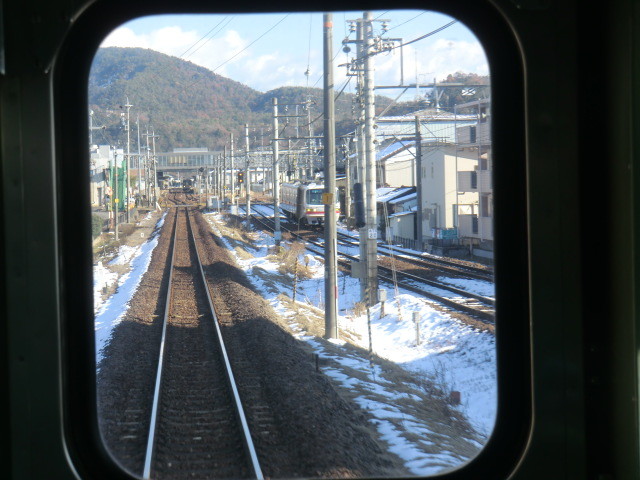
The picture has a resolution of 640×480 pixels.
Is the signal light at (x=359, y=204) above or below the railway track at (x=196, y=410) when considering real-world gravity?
above

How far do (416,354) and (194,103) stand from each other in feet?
67.7

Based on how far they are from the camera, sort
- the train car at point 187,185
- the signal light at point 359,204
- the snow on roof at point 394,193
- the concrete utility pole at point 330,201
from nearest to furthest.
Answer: the concrete utility pole at point 330,201, the signal light at point 359,204, the snow on roof at point 394,193, the train car at point 187,185

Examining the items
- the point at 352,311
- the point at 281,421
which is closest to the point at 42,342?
the point at 281,421

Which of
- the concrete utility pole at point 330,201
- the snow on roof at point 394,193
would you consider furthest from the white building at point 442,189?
the concrete utility pole at point 330,201

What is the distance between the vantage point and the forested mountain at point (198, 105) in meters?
17.3

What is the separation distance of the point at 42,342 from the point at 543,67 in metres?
1.44

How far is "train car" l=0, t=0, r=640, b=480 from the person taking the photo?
5.75 feet

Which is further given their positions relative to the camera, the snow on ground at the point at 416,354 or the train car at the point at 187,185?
the train car at the point at 187,185

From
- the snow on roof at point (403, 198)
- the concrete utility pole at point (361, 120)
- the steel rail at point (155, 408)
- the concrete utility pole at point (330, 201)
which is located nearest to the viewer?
the steel rail at point (155, 408)

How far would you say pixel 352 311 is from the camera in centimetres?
1301

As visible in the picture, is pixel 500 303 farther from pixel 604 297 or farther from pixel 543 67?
pixel 543 67

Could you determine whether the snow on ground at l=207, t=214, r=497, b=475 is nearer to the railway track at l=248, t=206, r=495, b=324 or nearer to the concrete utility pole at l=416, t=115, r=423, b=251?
the railway track at l=248, t=206, r=495, b=324

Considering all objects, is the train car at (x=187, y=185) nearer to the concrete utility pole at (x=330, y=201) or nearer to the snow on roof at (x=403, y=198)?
the snow on roof at (x=403, y=198)

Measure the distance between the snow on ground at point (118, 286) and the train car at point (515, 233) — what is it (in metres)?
3.29
